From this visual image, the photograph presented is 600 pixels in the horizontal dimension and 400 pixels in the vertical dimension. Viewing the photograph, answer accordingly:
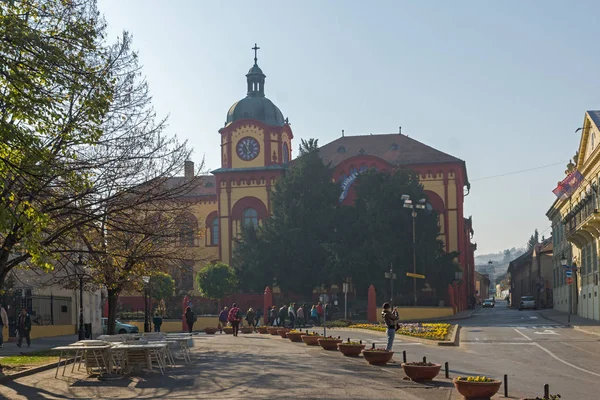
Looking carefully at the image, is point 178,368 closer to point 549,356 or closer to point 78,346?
point 78,346

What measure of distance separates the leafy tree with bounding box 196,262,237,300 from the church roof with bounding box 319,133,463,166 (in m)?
13.6

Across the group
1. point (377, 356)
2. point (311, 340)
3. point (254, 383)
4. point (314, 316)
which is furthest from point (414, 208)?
point (254, 383)

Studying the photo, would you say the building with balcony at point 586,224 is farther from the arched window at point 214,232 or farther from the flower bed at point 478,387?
the arched window at point 214,232

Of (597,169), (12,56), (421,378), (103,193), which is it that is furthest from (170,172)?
(597,169)

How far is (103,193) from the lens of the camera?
19.2 metres

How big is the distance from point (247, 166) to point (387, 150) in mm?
13005

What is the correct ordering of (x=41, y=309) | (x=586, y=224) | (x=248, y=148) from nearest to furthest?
(x=41, y=309) < (x=586, y=224) < (x=248, y=148)

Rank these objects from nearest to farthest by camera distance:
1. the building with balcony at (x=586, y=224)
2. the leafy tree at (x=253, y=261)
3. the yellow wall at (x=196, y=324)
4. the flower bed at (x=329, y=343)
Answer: the flower bed at (x=329, y=343), the building with balcony at (x=586, y=224), the yellow wall at (x=196, y=324), the leafy tree at (x=253, y=261)

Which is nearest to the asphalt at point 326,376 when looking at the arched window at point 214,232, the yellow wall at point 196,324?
the yellow wall at point 196,324

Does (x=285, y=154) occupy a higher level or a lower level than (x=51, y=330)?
higher

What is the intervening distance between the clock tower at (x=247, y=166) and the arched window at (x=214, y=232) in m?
2.56

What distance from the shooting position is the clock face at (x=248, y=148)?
74375mm

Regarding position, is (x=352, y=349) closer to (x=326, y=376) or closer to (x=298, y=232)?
(x=326, y=376)

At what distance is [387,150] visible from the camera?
7456 cm
